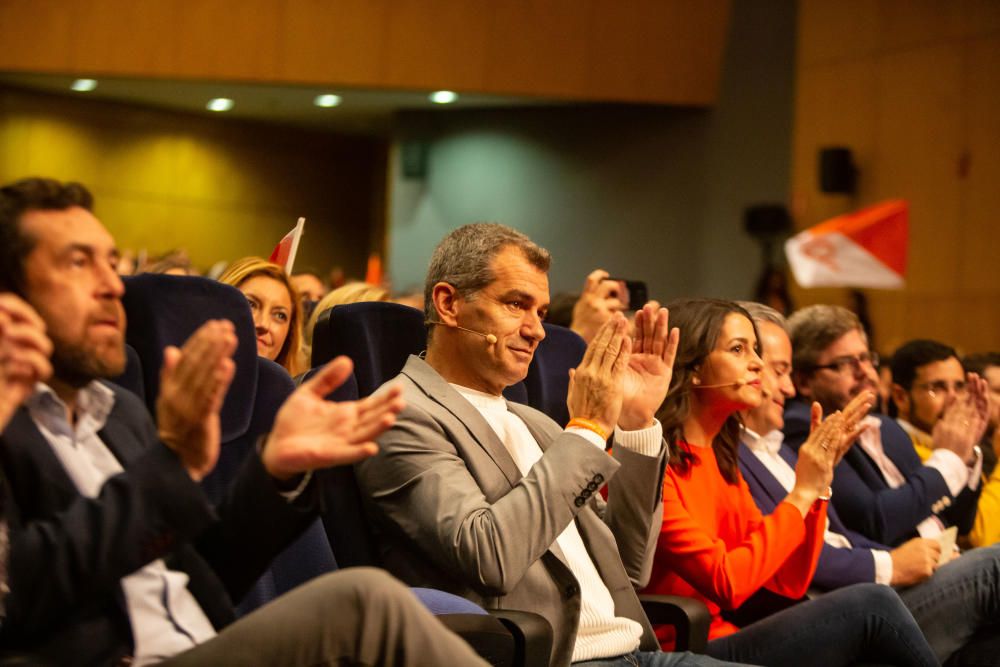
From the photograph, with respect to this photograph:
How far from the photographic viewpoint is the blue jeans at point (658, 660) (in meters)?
2.02

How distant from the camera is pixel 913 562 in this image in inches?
104

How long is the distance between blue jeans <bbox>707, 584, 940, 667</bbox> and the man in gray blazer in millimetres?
258

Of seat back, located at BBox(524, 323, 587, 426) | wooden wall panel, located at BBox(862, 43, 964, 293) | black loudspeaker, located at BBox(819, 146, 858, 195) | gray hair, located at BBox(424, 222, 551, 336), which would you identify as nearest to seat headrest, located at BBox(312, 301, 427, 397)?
gray hair, located at BBox(424, 222, 551, 336)

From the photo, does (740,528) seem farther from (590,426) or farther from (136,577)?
(136,577)

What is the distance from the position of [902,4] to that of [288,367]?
5.37 metres

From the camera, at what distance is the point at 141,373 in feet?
6.01

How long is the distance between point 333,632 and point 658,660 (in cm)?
84

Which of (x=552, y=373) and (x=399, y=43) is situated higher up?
(x=399, y=43)

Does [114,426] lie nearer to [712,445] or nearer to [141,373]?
[141,373]

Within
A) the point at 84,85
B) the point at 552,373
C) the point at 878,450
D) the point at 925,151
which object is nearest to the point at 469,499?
the point at 552,373

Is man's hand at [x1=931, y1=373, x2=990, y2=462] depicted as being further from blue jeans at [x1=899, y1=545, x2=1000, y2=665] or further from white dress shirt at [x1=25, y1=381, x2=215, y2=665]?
white dress shirt at [x1=25, y1=381, x2=215, y2=665]

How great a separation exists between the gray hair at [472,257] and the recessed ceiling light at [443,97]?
19.6ft

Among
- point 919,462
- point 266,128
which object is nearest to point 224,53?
point 266,128

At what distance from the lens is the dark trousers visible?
4.51 ft
